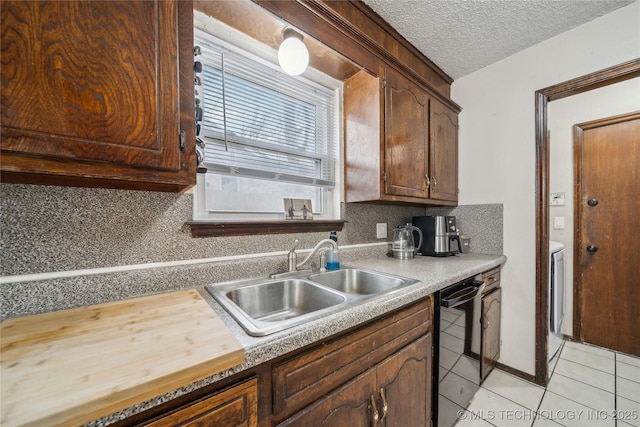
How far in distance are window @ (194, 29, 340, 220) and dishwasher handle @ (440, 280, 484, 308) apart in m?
0.80

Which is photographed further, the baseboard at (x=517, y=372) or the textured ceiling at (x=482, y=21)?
the baseboard at (x=517, y=372)

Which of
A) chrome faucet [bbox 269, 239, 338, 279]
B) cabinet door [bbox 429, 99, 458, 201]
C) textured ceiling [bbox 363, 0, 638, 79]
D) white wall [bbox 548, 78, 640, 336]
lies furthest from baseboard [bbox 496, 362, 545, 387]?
textured ceiling [bbox 363, 0, 638, 79]

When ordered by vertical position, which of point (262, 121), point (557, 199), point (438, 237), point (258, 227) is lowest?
point (438, 237)

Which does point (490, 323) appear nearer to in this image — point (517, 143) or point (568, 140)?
point (517, 143)

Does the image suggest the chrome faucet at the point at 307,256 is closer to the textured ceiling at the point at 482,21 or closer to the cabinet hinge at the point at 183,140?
the cabinet hinge at the point at 183,140

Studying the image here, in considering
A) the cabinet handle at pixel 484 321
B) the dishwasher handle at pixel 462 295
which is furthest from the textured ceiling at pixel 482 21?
the cabinet handle at pixel 484 321

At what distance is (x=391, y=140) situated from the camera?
1.54m

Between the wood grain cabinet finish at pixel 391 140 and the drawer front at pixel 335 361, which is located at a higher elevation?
the wood grain cabinet finish at pixel 391 140

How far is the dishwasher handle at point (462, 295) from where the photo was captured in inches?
48.3

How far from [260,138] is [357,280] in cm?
98

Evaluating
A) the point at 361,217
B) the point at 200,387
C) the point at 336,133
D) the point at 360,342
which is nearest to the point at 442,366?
the point at 360,342

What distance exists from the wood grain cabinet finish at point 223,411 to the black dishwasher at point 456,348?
95 cm

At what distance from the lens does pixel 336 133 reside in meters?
1.72

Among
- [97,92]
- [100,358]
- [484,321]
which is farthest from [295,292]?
[484,321]
